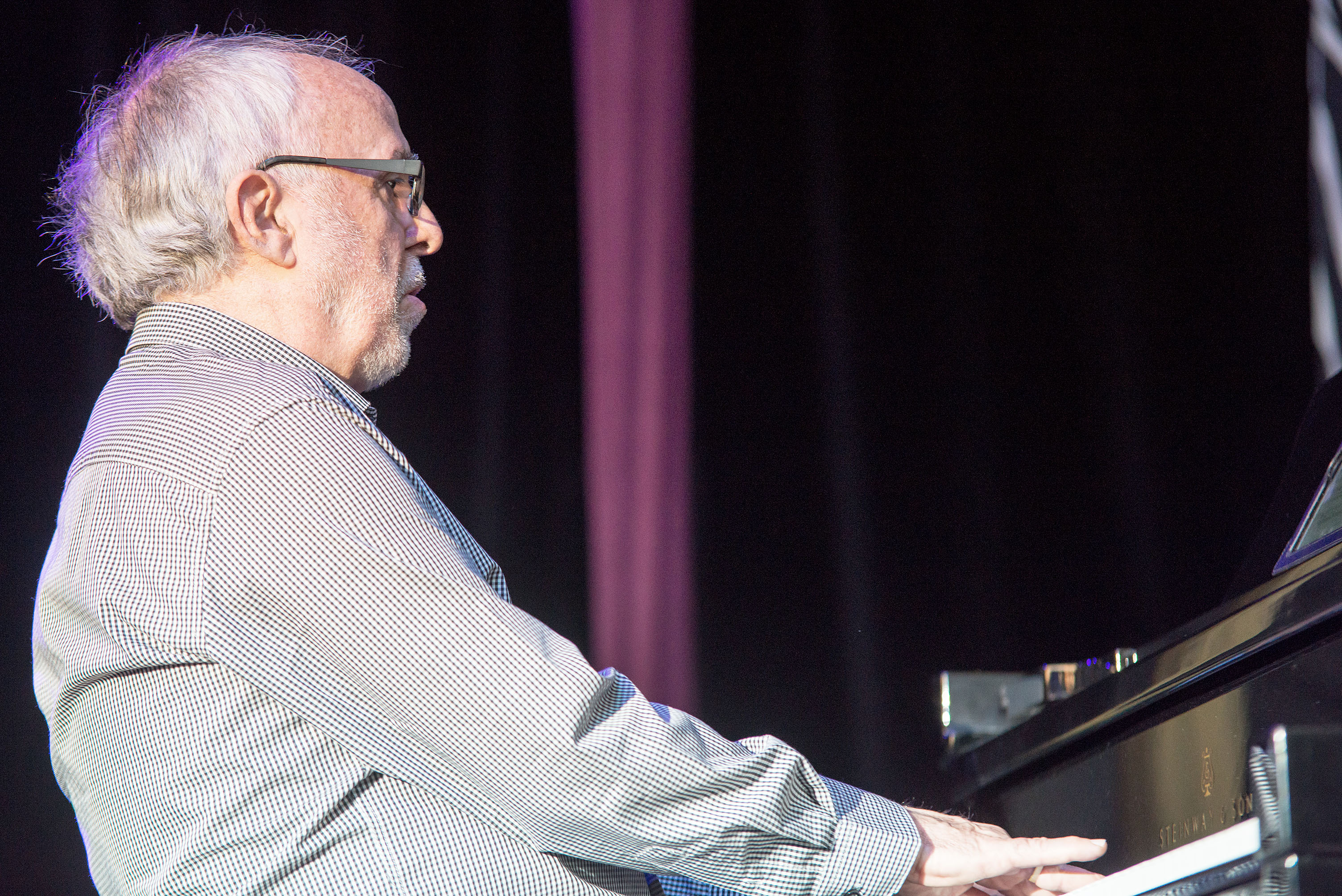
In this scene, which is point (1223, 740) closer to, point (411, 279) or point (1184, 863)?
point (1184, 863)

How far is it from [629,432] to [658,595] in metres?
0.35

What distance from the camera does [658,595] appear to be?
2459mm

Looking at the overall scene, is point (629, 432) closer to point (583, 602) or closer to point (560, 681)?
point (583, 602)

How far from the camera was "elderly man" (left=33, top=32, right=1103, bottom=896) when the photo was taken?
0.72 m

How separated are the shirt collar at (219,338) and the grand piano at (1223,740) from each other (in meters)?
0.68

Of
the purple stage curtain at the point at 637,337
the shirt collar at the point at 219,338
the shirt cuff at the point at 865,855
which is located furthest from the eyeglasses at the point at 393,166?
the purple stage curtain at the point at 637,337

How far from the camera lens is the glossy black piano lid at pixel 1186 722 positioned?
2.53ft

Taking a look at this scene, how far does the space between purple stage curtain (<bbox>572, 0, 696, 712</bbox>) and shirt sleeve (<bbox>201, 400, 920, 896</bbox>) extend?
5.33 ft

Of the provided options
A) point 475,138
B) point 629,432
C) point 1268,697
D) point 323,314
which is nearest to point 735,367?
point 629,432

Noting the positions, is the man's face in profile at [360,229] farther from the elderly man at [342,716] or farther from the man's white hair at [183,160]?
the elderly man at [342,716]

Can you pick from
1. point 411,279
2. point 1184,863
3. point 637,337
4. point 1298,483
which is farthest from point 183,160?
point 637,337

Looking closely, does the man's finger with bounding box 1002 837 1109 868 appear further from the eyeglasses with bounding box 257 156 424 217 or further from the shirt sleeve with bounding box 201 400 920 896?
the eyeglasses with bounding box 257 156 424 217

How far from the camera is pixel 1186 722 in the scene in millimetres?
914

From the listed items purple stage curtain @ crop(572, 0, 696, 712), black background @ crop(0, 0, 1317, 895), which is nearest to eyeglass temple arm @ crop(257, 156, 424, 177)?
black background @ crop(0, 0, 1317, 895)
